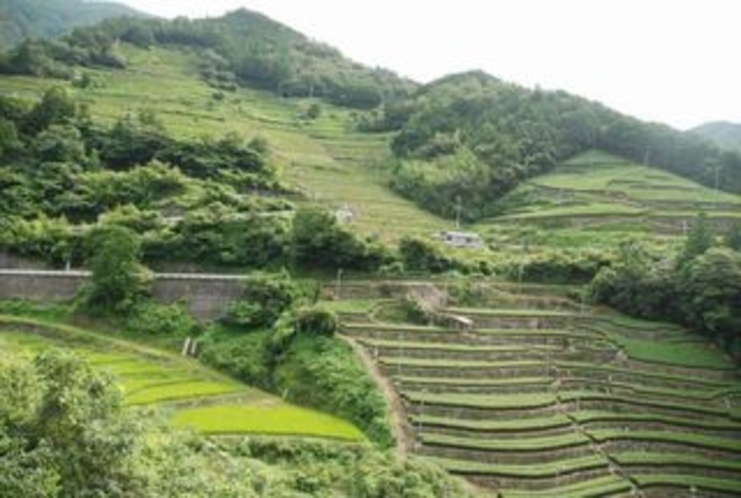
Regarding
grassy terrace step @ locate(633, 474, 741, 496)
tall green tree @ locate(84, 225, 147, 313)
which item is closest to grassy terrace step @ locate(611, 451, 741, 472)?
grassy terrace step @ locate(633, 474, 741, 496)

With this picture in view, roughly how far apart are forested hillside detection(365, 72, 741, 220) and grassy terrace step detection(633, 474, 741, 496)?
37705 millimetres

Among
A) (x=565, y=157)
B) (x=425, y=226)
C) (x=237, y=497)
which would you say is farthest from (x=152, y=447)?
(x=565, y=157)

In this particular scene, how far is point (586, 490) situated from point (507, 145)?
48578 millimetres

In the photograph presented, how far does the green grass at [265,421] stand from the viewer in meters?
32.5

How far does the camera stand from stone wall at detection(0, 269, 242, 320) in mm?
44781

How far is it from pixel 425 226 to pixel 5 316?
99.5 ft

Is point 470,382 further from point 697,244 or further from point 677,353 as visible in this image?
point 697,244

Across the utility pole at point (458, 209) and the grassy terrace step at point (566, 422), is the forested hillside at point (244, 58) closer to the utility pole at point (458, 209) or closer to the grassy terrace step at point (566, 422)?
the utility pole at point (458, 209)

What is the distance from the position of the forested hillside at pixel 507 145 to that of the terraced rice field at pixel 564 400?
28181 mm

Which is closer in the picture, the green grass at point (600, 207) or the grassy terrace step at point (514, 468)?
the grassy terrace step at point (514, 468)

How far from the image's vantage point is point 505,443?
34.6 m

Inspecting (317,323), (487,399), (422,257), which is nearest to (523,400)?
(487,399)

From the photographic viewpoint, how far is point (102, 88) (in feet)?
280

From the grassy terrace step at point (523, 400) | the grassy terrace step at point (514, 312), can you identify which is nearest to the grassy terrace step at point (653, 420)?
the grassy terrace step at point (523, 400)
